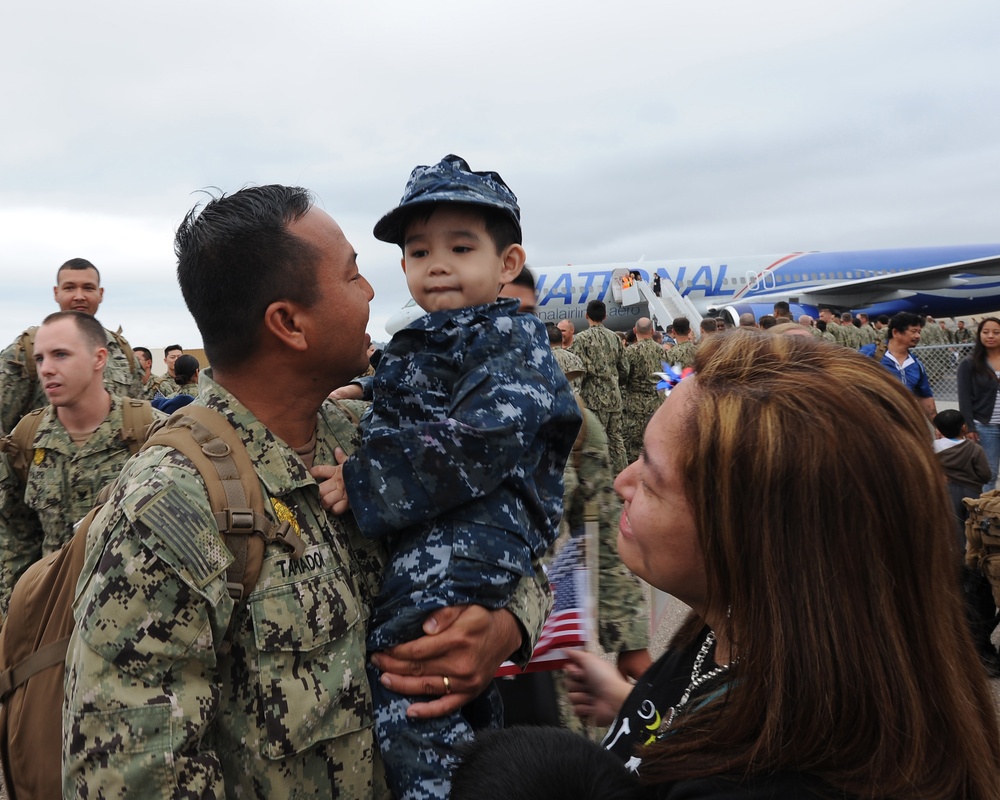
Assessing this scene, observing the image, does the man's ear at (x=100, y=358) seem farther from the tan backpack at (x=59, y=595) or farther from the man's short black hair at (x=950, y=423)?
the man's short black hair at (x=950, y=423)

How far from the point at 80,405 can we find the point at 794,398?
12.0ft

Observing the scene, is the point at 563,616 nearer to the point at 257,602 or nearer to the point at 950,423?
the point at 257,602

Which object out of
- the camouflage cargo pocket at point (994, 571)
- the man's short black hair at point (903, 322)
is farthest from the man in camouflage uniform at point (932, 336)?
the camouflage cargo pocket at point (994, 571)

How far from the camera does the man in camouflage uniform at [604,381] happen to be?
978 centimetres

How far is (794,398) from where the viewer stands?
3.67ft

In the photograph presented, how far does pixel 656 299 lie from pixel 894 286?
35.7 feet

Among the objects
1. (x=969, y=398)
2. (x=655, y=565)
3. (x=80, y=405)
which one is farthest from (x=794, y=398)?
(x=969, y=398)

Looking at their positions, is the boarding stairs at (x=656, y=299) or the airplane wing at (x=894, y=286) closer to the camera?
the boarding stairs at (x=656, y=299)

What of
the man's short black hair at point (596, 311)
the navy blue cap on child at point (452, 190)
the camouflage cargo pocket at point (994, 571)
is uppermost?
the navy blue cap on child at point (452, 190)

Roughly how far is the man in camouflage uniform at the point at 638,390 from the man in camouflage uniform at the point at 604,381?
2.53 feet

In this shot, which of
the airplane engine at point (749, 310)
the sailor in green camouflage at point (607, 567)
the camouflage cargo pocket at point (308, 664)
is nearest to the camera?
the camouflage cargo pocket at point (308, 664)

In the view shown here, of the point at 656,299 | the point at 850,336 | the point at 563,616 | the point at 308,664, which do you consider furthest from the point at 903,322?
the point at 656,299

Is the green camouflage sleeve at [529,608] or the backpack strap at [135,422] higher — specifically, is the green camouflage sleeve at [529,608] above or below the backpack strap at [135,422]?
below

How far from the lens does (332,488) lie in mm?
1650
